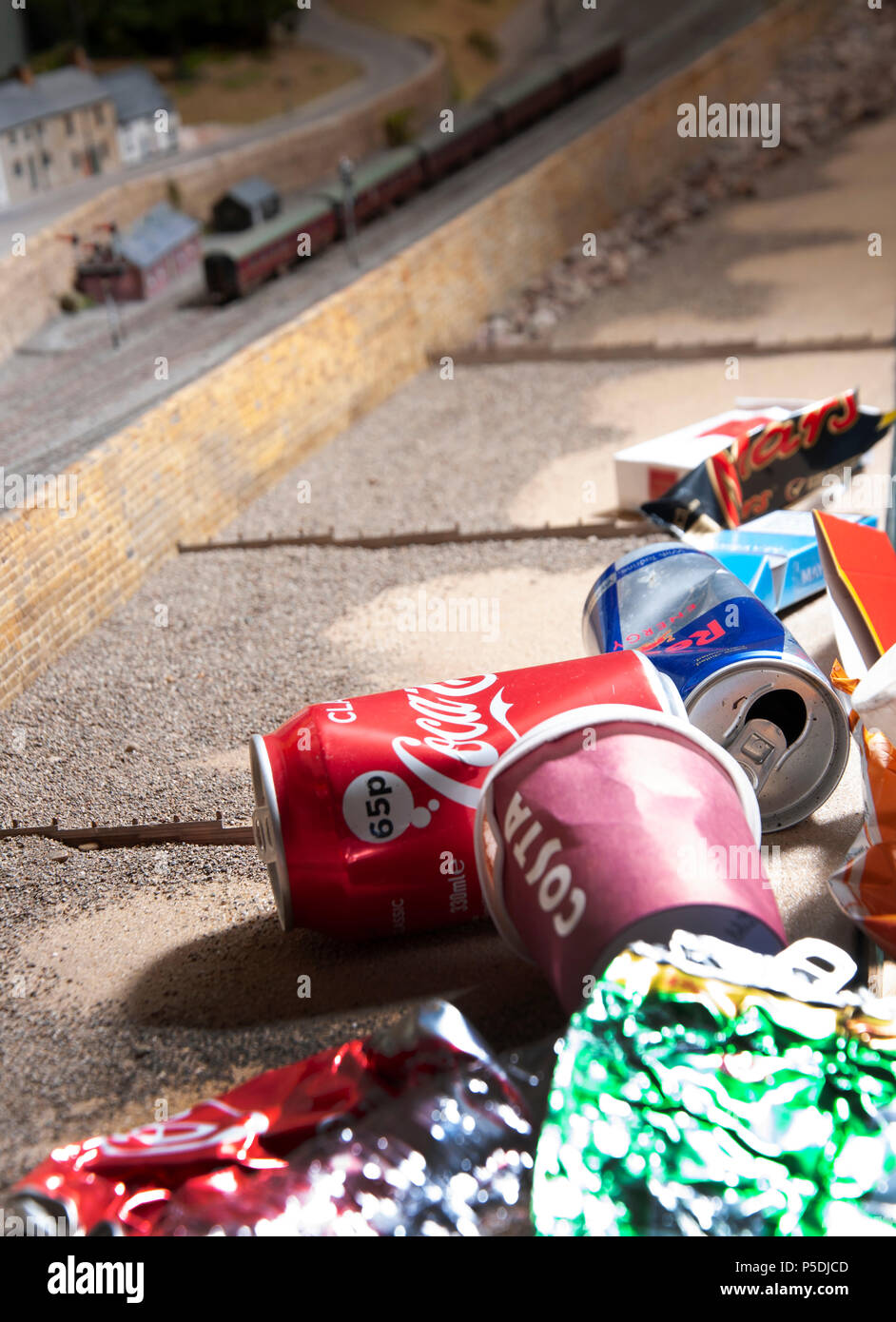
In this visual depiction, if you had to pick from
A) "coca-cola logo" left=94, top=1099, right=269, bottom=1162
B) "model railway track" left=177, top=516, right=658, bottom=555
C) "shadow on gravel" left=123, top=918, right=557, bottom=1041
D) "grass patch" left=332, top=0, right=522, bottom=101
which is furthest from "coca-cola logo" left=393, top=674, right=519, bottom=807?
"grass patch" left=332, top=0, right=522, bottom=101

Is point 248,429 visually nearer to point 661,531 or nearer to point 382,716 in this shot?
point 661,531

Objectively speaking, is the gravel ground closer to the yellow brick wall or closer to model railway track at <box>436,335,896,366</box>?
the yellow brick wall

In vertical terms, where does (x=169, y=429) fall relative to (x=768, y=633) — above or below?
below

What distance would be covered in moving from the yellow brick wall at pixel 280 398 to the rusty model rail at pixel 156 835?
2.11 meters

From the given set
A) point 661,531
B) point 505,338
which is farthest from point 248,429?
point 505,338

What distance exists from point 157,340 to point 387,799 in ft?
39.2

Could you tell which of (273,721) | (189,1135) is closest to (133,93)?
(273,721)

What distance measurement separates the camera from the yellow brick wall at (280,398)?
29.0 feet

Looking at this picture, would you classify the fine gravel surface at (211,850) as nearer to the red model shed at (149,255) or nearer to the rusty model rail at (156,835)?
the rusty model rail at (156,835)

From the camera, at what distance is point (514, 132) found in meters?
22.8

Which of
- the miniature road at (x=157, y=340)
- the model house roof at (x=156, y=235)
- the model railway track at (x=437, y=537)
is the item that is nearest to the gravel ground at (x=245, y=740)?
the model railway track at (x=437, y=537)

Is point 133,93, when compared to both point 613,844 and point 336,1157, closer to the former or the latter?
point 613,844

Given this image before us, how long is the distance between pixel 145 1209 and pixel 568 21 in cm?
3367

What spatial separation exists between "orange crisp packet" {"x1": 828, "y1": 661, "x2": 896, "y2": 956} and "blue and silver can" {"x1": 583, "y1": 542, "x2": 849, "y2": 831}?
0.50m
